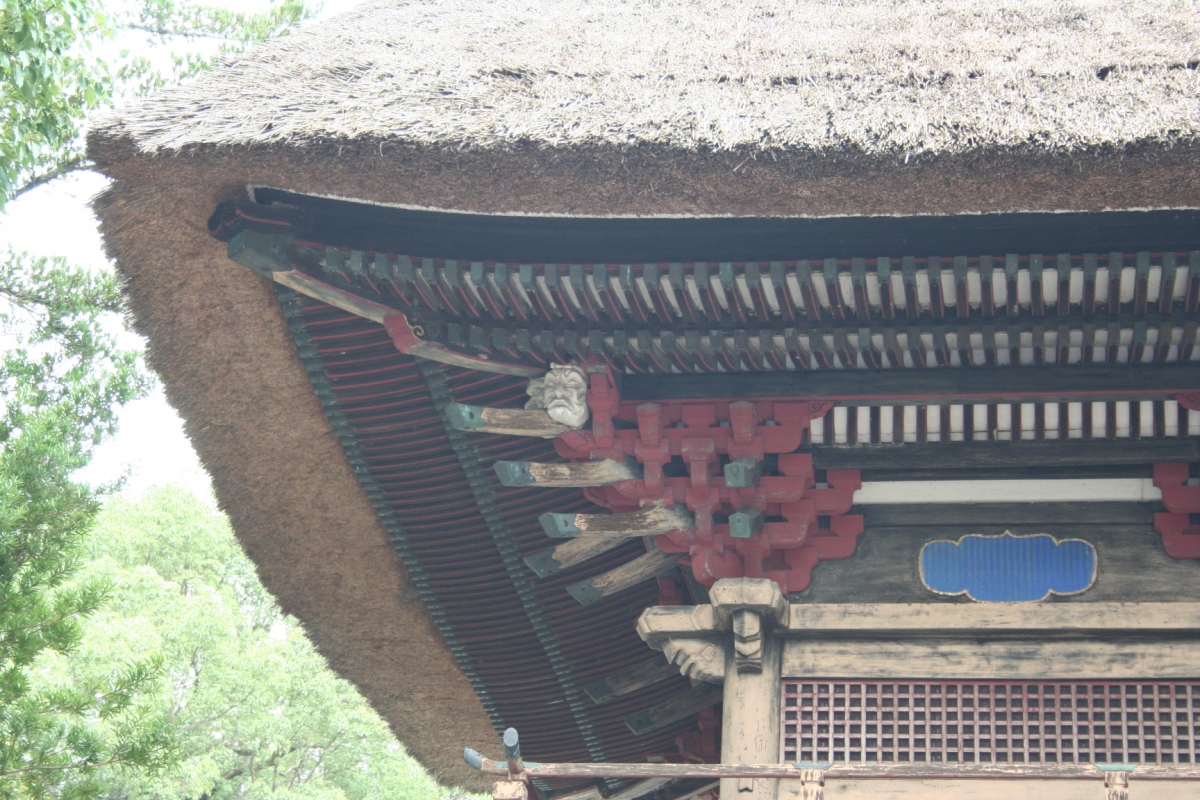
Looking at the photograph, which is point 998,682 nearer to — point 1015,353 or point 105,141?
point 1015,353

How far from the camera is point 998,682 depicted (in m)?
4.22

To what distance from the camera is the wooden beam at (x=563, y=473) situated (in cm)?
444

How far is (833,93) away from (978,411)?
1289mm

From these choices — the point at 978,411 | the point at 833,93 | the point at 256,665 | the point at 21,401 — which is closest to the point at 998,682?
the point at 978,411

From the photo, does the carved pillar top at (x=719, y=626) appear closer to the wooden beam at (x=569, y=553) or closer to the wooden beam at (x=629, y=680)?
the wooden beam at (x=569, y=553)

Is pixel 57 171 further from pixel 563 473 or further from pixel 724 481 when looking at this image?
pixel 724 481

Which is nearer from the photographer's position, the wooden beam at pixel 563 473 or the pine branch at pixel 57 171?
the wooden beam at pixel 563 473

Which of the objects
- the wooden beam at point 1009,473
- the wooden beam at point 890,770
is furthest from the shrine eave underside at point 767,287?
the wooden beam at point 890,770

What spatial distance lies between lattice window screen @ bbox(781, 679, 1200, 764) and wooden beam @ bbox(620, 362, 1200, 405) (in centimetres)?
101

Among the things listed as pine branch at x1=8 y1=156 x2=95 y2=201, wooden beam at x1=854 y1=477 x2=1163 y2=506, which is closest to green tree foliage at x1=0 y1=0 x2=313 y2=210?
pine branch at x1=8 y1=156 x2=95 y2=201

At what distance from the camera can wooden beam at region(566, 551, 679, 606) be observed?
15.9 ft

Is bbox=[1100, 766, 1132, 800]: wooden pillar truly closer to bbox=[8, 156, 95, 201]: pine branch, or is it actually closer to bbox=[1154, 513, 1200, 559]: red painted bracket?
bbox=[1154, 513, 1200, 559]: red painted bracket

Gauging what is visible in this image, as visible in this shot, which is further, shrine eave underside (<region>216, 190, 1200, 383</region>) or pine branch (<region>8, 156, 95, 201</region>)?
pine branch (<region>8, 156, 95, 201</region>)

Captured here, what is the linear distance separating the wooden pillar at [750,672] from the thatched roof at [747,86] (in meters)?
1.61
